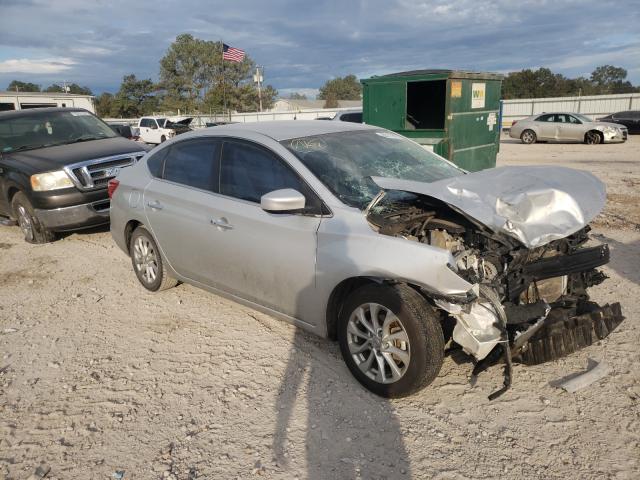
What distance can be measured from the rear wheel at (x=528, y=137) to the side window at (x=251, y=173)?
72.3ft

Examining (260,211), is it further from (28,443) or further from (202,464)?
(28,443)

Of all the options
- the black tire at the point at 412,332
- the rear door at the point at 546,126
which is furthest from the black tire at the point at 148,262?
the rear door at the point at 546,126

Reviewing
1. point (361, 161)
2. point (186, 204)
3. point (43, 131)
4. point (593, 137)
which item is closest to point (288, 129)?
point (361, 161)

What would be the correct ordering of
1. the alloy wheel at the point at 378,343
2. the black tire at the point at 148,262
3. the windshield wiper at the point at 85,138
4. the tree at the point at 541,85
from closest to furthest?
1. the alloy wheel at the point at 378,343
2. the black tire at the point at 148,262
3. the windshield wiper at the point at 85,138
4. the tree at the point at 541,85

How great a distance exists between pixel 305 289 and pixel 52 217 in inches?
203

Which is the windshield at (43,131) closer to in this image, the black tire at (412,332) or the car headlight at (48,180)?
the car headlight at (48,180)

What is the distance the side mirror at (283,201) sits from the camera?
3.29 metres

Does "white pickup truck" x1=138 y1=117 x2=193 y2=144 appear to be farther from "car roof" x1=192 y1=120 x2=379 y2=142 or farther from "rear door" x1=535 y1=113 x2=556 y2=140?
"car roof" x1=192 y1=120 x2=379 y2=142

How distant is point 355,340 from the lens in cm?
333

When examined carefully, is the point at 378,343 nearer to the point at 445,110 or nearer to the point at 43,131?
the point at 445,110

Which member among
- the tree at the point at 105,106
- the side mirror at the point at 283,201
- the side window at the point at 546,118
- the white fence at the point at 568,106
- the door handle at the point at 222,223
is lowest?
the door handle at the point at 222,223

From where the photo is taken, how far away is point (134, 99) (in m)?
79.1

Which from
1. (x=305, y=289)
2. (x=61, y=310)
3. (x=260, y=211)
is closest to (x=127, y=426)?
(x=305, y=289)

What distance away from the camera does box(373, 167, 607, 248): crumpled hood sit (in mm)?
3014
